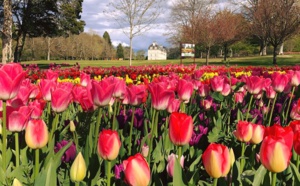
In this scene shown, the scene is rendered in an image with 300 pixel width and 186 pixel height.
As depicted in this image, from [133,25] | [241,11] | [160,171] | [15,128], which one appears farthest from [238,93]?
[241,11]

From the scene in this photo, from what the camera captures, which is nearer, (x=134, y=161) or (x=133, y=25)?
(x=134, y=161)

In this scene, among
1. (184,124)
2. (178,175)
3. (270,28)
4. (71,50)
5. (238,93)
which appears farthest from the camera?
(71,50)

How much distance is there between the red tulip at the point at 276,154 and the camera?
0.96 m

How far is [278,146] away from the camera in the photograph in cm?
96

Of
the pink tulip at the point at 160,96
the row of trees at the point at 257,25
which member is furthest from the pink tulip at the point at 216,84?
A: the row of trees at the point at 257,25

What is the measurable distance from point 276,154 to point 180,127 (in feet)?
1.13

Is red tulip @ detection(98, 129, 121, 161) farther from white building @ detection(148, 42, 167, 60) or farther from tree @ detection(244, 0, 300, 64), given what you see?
white building @ detection(148, 42, 167, 60)

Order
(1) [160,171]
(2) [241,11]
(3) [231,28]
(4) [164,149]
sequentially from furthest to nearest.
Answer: (2) [241,11], (3) [231,28], (4) [164,149], (1) [160,171]

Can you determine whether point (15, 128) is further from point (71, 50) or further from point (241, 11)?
point (71, 50)

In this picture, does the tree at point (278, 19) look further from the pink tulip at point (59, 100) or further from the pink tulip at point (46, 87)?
the pink tulip at point (59, 100)

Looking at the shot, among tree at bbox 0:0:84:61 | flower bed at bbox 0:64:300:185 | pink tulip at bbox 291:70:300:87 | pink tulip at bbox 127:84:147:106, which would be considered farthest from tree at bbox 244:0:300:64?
pink tulip at bbox 127:84:147:106

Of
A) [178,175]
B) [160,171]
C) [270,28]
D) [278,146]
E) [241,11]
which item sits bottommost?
[160,171]

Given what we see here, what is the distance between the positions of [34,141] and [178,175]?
55cm

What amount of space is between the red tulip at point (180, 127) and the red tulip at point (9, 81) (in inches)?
22.8
